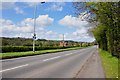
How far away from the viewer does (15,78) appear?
12766 mm

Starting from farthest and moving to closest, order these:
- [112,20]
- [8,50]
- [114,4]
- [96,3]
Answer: [8,50], [112,20], [96,3], [114,4]

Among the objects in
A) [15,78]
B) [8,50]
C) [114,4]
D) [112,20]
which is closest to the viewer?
[15,78]

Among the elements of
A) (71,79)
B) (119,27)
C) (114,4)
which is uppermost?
(114,4)

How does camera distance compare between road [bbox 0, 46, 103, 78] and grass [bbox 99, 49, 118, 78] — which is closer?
road [bbox 0, 46, 103, 78]

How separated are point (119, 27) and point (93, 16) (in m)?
3.54

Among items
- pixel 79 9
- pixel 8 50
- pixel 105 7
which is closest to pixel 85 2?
pixel 79 9

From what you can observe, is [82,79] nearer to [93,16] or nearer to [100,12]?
[100,12]

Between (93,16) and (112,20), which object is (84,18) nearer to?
(93,16)

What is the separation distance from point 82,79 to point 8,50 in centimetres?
3817

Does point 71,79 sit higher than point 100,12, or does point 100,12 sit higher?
point 100,12

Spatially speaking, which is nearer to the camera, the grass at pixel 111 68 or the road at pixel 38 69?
the road at pixel 38 69

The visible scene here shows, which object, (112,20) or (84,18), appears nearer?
(112,20)

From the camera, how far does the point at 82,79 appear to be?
1296 centimetres

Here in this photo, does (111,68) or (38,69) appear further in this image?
(111,68)
